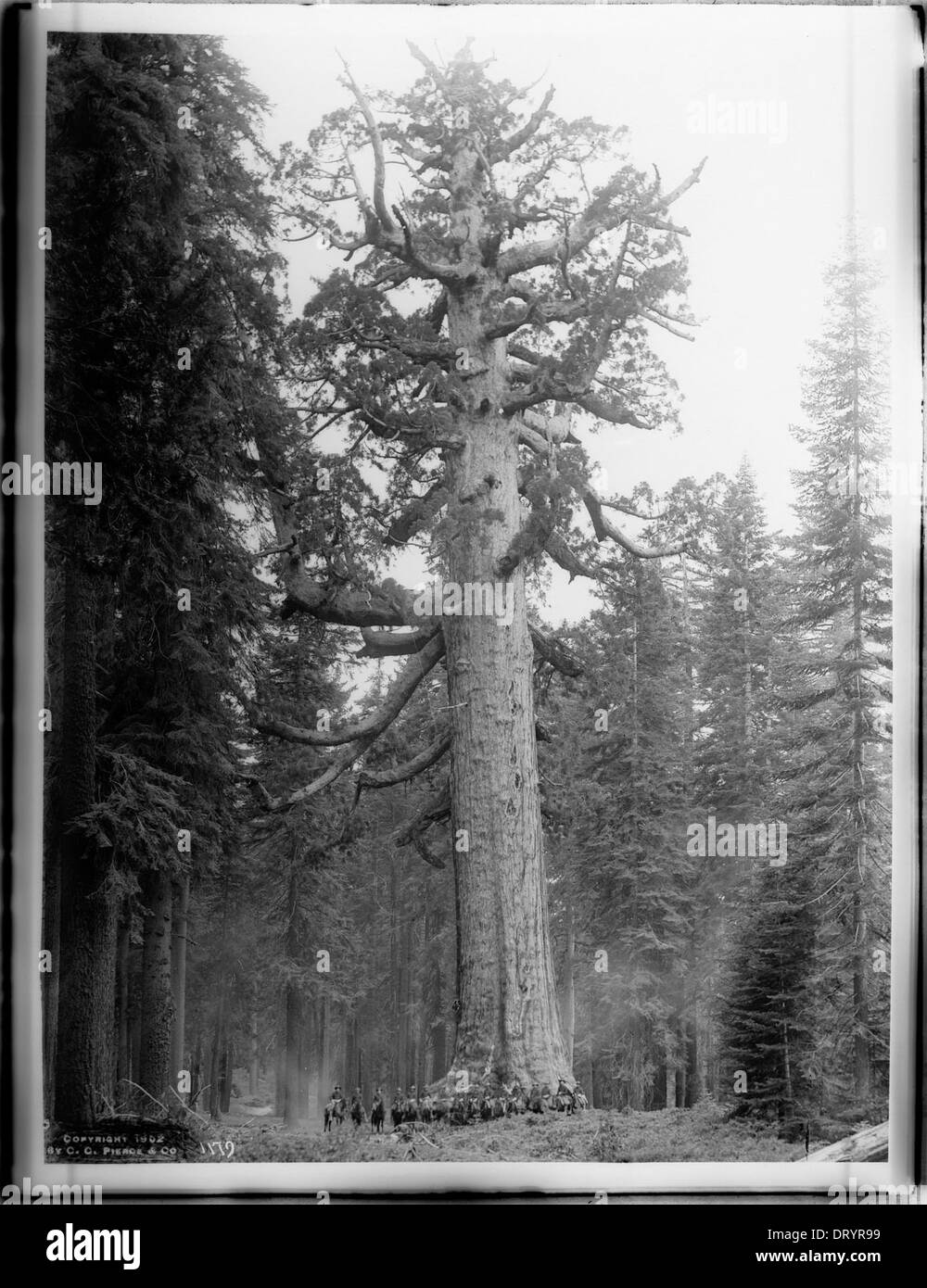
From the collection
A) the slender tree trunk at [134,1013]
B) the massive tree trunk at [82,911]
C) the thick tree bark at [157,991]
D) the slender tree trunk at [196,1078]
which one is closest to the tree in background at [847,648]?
the slender tree trunk at [196,1078]

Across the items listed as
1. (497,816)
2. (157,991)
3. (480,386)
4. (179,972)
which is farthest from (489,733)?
(157,991)

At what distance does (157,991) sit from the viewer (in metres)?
4.58

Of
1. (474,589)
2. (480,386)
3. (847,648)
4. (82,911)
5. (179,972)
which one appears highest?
(480,386)

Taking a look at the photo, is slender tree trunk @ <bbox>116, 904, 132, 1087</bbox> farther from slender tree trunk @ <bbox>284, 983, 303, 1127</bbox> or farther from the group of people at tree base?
the group of people at tree base

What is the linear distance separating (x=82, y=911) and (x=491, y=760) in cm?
173

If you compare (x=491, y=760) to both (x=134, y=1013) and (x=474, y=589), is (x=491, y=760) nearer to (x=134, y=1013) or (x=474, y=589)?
(x=474, y=589)

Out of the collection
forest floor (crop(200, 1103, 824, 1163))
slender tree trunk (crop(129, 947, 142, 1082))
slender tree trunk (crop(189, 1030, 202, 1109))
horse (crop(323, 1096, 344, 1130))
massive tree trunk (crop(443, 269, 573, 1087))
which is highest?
massive tree trunk (crop(443, 269, 573, 1087))

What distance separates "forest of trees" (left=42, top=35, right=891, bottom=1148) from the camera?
4551mm

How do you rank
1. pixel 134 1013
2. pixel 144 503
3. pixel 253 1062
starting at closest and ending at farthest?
pixel 253 1062 < pixel 134 1013 < pixel 144 503

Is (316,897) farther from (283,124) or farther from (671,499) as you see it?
(283,124)

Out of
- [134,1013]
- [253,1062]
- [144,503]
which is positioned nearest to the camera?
[253,1062]

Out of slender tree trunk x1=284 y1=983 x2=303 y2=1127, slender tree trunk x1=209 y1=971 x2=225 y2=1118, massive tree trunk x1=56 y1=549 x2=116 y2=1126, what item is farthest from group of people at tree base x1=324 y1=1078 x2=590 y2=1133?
massive tree trunk x1=56 y1=549 x2=116 y2=1126

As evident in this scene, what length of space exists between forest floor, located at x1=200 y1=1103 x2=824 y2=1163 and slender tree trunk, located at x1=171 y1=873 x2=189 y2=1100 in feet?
1.01
